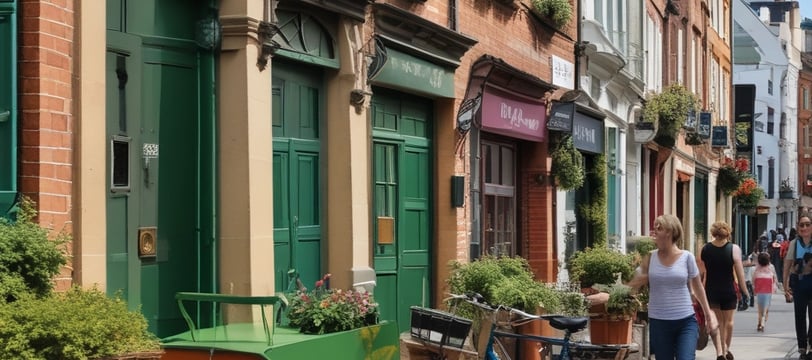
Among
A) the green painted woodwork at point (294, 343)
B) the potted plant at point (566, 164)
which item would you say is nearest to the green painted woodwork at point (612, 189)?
the potted plant at point (566, 164)

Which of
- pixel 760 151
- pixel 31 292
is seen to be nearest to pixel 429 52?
pixel 31 292

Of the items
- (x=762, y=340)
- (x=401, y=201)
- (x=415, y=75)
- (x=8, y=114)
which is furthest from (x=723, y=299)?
(x=8, y=114)

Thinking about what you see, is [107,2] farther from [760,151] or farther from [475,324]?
[760,151]

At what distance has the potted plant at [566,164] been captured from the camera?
749 inches

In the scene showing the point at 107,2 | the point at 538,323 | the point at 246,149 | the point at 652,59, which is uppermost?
the point at 652,59

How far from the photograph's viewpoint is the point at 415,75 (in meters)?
13.4

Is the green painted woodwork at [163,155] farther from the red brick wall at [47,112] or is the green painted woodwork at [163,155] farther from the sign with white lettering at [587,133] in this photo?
the sign with white lettering at [587,133]

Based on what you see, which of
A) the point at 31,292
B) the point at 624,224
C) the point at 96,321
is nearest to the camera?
the point at 96,321

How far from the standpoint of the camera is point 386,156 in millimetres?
13242

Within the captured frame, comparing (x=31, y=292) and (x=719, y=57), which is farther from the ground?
(x=719, y=57)

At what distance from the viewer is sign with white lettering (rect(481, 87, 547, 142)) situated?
16.0m

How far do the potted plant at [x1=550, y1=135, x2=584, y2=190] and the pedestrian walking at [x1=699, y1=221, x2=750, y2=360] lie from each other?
458cm

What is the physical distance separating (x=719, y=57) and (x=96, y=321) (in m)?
35.9

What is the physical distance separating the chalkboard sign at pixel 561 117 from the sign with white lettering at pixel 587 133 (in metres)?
0.54
